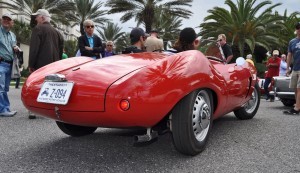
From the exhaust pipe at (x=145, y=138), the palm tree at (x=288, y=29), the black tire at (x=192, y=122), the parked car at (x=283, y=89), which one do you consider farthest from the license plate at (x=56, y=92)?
the palm tree at (x=288, y=29)

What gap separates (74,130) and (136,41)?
4.32 ft

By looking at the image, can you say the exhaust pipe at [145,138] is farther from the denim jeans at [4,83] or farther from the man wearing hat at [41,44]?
the denim jeans at [4,83]

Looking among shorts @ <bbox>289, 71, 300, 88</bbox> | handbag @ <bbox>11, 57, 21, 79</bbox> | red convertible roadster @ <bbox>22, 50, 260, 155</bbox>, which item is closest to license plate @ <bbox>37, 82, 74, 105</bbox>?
red convertible roadster @ <bbox>22, 50, 260, 155</bbox>

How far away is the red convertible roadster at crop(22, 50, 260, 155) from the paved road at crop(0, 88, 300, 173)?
21 centimetres

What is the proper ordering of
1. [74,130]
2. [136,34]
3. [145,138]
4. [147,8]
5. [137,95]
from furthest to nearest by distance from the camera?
[147,8] < [136,34] < [74,130] < [145,138] < [137,95]

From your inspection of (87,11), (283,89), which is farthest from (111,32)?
(283,89)

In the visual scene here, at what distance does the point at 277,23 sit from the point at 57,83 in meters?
23.1

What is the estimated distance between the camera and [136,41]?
3.98 meters

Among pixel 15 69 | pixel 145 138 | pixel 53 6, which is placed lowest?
pixel 145 138

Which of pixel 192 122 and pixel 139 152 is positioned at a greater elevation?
pixel 192 122

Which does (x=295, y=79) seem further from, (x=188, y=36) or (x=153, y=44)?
(x=188, y=36)

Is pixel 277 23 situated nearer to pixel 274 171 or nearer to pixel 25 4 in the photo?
pixel 25 4

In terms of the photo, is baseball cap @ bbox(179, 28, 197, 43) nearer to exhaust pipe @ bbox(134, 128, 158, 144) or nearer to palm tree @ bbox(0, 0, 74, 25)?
exhaust pipe @ bbox(134, 128, 158, 144)

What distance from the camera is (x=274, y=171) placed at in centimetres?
246
